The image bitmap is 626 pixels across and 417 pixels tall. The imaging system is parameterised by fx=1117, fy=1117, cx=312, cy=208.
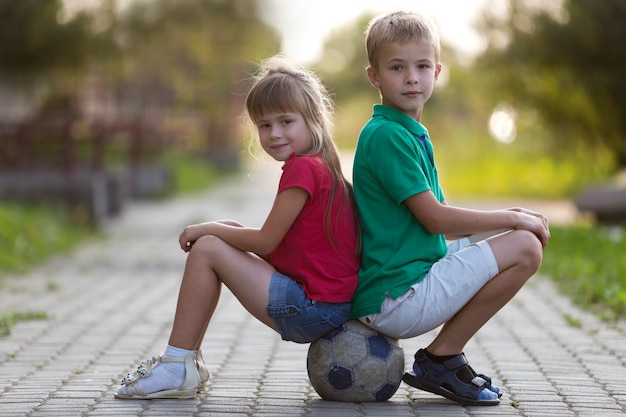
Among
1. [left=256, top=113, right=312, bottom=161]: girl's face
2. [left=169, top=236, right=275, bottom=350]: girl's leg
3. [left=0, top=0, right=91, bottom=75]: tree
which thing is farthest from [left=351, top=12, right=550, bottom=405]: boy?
[left=0, top=0, right=91, bottom=75]: tree

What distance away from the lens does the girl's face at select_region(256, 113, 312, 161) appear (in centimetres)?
447

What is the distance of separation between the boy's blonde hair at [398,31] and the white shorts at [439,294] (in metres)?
0.83

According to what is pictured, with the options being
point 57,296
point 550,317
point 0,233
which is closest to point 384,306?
point 550,317

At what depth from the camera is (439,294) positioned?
4.34 meters


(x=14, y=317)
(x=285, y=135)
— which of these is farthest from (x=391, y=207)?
(x=14, y=317)

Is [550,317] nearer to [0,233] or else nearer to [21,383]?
[21,383]

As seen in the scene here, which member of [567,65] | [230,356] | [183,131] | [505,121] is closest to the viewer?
[230,356]

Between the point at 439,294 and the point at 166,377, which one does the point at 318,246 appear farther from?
the point at 166,377

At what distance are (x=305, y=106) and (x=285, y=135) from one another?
14cm

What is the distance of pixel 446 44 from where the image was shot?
3250 centimetres

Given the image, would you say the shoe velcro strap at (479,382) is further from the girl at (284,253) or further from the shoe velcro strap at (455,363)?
the girl at (284,253)

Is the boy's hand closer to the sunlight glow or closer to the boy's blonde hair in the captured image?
the boy's blonde hair

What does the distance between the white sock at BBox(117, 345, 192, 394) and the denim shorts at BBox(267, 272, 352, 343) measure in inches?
16.4

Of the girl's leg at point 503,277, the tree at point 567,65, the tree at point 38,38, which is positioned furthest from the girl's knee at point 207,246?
the tree at point 567,65
